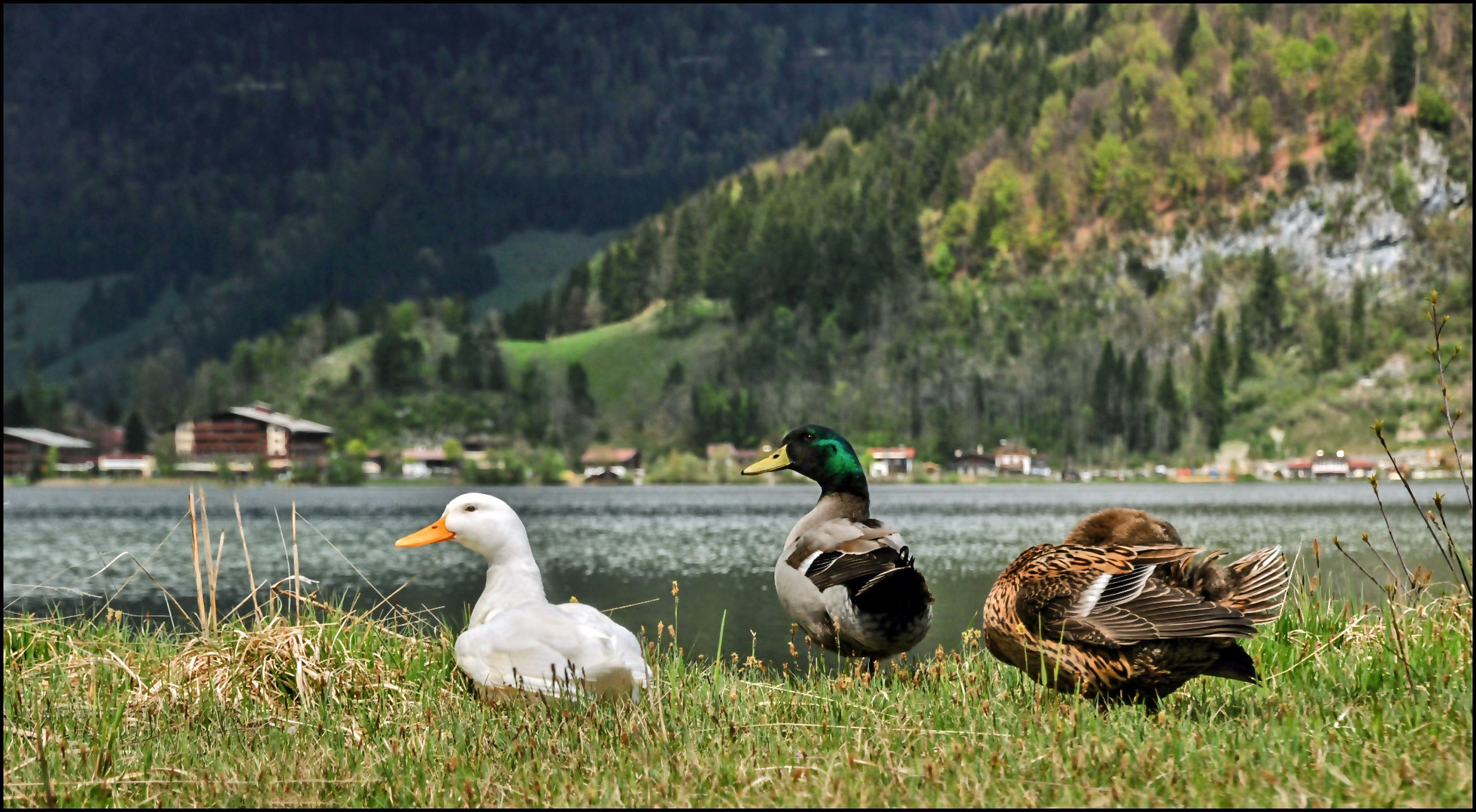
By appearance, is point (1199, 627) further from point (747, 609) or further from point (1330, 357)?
point (1330, 357)

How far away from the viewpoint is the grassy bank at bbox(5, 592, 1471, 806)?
4.97 meters

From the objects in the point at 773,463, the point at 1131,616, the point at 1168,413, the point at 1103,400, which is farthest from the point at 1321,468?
the point at 1131,616

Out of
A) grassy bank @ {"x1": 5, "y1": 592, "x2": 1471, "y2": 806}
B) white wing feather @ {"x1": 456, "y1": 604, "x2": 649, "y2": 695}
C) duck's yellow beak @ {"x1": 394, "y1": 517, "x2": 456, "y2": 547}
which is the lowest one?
grassy bank @ {"x1": 5, "y1": 592, "x2": 1471, "y2": 806}

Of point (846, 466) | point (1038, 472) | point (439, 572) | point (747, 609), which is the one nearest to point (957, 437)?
point (1038, 472)

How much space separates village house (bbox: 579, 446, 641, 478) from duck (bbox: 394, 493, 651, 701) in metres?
181

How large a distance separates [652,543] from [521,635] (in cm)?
5145

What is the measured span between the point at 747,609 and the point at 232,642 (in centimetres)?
1968

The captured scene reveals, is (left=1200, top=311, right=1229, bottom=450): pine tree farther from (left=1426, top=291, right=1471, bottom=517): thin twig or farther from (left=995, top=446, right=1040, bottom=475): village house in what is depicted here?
(left=1426, top=291, right=1471, bottom=517): thin twig

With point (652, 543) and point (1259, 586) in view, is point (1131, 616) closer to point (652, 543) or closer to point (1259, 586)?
point (1259, 586)

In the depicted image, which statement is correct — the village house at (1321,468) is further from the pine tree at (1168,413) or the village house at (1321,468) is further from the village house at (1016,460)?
the village house at (1016,460)

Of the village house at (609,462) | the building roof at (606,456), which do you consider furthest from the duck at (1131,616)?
the building roof at (606,456)

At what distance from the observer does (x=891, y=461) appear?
182 meters

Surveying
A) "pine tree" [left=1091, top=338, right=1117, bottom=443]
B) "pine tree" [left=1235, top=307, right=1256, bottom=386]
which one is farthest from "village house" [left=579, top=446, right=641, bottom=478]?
"pine tree" [left=1235, top=307, right=1256, bottom=386]

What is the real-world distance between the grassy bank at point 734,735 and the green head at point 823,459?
135 cm
